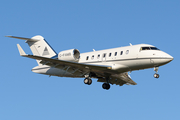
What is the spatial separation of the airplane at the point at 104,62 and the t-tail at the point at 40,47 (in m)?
0.11

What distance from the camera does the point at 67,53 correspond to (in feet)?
84.8

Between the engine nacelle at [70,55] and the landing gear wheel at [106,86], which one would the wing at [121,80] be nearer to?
the landing gear wheel at [106,86]

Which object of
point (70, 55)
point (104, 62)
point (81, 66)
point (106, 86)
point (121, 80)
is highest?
point (70, 55)

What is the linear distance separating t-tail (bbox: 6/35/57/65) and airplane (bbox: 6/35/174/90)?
0.11 m

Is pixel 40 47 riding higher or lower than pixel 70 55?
higher

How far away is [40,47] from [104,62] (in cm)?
789

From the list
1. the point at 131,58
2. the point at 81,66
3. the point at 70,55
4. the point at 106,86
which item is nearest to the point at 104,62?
the point at 81,66

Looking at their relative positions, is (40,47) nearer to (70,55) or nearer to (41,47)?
(41,47)

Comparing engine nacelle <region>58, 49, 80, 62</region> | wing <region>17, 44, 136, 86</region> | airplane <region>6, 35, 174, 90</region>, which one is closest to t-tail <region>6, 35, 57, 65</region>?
airplane <region>6, 35, 174, 90</region>

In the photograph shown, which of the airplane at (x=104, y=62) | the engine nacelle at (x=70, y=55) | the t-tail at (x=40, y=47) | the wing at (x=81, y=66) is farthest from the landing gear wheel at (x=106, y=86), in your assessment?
the t-tail at (x=40, y=47)

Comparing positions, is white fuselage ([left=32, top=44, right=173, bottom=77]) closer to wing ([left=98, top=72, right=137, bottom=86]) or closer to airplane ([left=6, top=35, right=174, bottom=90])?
airplane ([left=6, top=35, right=174, bottom=90])

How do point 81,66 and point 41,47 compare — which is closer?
point 81,66

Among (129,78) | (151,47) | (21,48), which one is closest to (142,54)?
(151,47)

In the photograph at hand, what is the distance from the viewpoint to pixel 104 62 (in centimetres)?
2481
